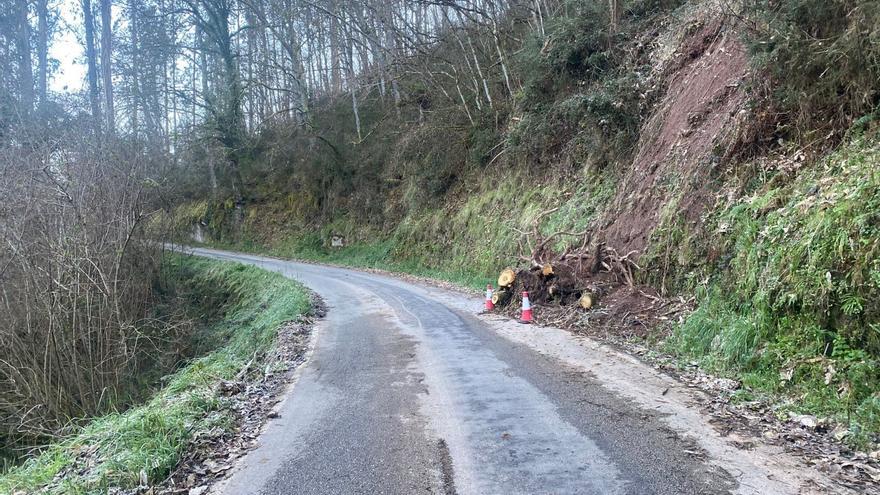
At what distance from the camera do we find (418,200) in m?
26.8

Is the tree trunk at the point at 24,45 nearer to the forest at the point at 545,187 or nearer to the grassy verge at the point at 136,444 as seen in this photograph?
the forest at the point at 545,187

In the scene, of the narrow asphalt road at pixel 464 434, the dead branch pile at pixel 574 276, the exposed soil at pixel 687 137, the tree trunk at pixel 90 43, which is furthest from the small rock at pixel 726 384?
the tree trunk at pixel 90 43

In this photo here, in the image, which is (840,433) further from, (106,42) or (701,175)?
(106,42)

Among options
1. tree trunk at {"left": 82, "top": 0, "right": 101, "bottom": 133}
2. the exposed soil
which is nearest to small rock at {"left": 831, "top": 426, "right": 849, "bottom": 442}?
the exposed soil

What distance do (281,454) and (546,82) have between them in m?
17.1

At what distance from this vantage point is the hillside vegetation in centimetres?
566

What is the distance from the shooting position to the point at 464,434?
485 cm

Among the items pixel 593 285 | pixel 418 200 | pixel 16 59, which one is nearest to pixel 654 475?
pixel 593 285

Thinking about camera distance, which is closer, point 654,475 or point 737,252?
point 654,475

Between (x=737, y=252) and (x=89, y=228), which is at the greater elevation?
(x=89, y=228)

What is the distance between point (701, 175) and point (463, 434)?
24.4 feet

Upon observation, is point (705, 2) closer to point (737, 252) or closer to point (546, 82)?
point (546, 82)

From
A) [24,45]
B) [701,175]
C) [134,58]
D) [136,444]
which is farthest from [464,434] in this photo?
[24,45]

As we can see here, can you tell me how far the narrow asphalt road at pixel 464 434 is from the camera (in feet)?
12.9
